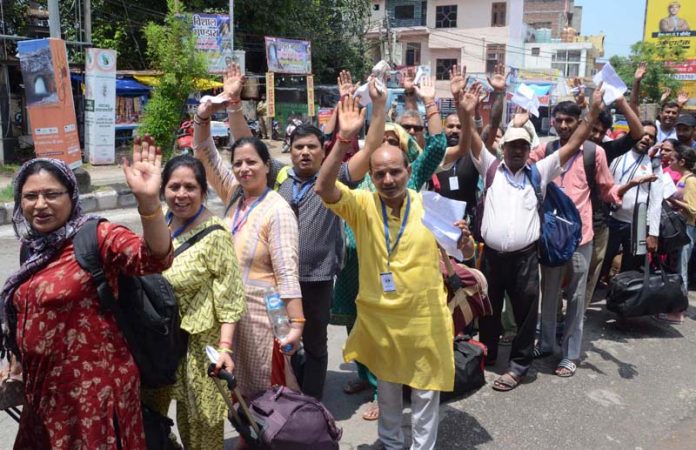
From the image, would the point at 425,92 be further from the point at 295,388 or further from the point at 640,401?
the point at 640,401

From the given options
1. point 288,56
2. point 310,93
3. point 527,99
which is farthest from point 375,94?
point 288,56

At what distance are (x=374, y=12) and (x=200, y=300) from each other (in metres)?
40.7

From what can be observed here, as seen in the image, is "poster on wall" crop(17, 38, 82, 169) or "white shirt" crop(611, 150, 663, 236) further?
"poster on wall" crop(17, 38, 82, 169)

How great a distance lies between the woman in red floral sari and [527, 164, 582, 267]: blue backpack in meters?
2.67

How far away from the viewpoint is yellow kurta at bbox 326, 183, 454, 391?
2.70 m

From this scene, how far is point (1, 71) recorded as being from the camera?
42.9 feet

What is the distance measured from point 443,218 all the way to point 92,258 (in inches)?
62.6

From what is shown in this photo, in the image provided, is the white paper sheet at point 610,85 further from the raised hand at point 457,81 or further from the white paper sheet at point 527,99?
the raised hand at point 457,81

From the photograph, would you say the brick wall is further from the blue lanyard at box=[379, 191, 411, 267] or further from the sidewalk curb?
the blue lanyard at box=[379, 191, 411, 267]

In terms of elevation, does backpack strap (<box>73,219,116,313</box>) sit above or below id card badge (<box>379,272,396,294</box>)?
above

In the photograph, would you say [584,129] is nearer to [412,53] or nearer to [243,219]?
[243,219]

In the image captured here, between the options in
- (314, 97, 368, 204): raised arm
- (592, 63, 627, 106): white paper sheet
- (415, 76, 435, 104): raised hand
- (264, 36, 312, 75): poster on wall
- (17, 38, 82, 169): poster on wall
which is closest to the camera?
(314, 97, 368, 204): raised arm

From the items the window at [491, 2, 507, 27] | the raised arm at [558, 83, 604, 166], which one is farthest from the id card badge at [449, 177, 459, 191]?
the window at [491, 2, 507, 27]

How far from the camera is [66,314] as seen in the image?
1.89m
